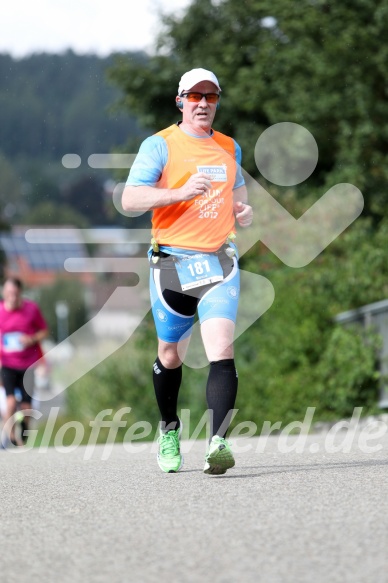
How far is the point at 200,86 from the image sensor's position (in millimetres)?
7188

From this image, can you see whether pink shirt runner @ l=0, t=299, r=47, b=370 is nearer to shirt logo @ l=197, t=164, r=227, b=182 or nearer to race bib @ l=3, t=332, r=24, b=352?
race bib @ l=3, t=332, r=24, b=352

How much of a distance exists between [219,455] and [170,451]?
70cm

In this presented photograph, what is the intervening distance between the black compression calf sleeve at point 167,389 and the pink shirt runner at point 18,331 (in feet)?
19.4

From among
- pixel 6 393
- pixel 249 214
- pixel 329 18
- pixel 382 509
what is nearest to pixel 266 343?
pixel 6 393

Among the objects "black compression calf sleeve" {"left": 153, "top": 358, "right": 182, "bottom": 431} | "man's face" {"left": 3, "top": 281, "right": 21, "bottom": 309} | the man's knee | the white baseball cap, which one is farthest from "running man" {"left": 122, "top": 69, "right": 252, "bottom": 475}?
"man's face" {"left": 3, "top": 281, "right": 21, "bottom": 309}

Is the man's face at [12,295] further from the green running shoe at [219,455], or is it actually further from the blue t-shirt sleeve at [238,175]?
the green running shoe at [219,455]

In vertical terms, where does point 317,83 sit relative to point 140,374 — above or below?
above

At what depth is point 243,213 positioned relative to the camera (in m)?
7.27

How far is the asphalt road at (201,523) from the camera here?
421 cm

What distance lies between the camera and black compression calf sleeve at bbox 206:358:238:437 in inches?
272

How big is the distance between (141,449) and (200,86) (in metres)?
4.42

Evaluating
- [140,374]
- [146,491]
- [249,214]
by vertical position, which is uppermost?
[249,214]

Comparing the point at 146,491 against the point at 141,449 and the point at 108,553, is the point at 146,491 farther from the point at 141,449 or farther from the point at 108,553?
the point at 141,449

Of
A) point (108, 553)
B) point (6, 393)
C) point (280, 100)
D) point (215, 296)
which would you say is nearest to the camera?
point (108, 553)
